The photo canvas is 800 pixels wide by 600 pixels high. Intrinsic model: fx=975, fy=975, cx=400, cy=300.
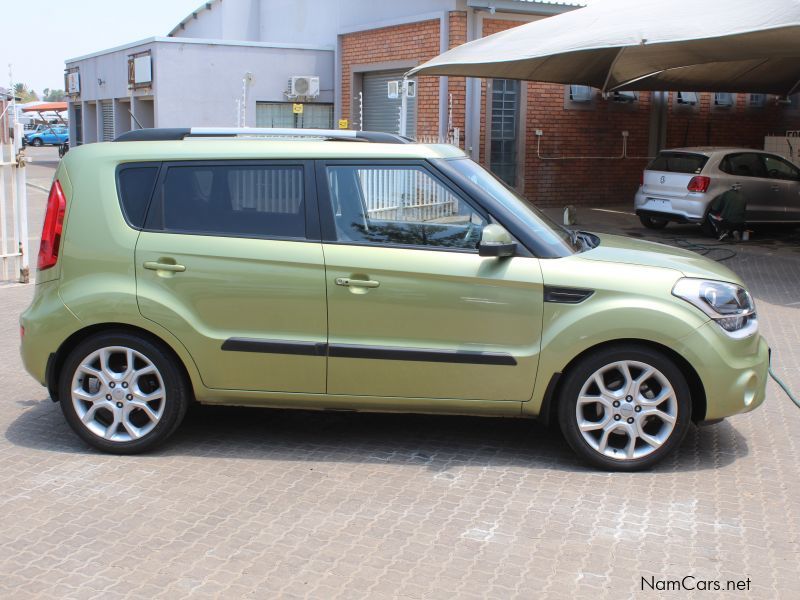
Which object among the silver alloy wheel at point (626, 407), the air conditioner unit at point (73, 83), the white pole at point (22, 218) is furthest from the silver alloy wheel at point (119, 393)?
the air conditioner unit at point (73, 83)

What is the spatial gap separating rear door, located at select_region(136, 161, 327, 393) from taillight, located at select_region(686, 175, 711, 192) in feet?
42.5

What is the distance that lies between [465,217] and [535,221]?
1.39 ft

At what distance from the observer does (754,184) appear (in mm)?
17375

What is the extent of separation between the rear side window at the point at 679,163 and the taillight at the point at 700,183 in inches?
4.7

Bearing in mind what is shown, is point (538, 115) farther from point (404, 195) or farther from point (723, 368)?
point (723, 368)

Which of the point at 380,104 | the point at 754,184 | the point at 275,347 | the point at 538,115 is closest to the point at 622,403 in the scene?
the point at 275,347

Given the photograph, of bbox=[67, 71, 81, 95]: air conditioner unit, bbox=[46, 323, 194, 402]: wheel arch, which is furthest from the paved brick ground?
bbox=[67, 71, 81, 95]: air conditioner unit

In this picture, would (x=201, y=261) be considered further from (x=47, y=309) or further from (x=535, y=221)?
(x=535, y=221)

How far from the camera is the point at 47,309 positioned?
5344 millimetres

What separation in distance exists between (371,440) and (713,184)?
12836mm

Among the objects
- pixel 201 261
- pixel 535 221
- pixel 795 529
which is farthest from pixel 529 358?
pixel 201 261

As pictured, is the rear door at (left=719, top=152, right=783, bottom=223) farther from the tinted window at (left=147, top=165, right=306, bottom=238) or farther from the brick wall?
the tinted window at (left=147, top=165, right=306, bottom=238)

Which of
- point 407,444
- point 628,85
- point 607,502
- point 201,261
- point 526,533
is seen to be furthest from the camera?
point 628,85

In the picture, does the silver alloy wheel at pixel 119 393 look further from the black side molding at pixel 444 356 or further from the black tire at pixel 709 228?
the black tire at pixel 709 228
